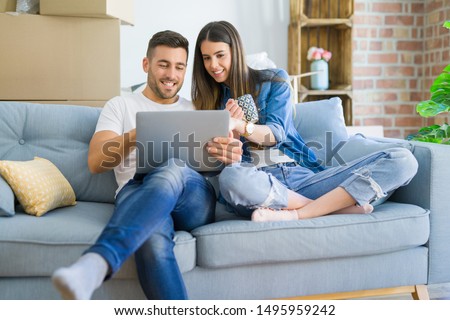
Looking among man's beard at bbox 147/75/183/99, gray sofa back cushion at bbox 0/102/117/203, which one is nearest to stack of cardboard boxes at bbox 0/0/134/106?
gray sofa back cushion at bbox 0/102/117/203

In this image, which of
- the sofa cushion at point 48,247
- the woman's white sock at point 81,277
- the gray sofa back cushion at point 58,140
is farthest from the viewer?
the gray sofa back cushion at point 58,140

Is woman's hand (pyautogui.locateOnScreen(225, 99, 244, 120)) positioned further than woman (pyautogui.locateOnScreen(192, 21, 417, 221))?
Yes

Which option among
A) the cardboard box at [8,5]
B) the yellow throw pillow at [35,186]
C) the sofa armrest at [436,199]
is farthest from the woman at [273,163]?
the cardboard box at [8,5]

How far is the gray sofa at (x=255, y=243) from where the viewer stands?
1666 mm

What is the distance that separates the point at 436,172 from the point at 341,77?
2.00 m

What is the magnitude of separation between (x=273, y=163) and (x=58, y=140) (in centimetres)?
83

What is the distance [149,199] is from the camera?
149 cm

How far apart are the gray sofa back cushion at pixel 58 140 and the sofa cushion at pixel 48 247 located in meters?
0.48

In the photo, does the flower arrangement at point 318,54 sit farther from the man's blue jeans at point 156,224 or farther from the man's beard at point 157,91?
the man's blue jeans at point 156,224

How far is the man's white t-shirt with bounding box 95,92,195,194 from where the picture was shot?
2055mm

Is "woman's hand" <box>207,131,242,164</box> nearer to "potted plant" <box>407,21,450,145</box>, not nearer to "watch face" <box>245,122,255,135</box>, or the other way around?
"watch face" <box>245,122,255,135</box>

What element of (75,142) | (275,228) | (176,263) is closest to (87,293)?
(176,263)

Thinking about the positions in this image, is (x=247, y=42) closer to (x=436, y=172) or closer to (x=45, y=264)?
(x=436, y=172)

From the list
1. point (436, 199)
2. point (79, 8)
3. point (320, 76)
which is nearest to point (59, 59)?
point (79, 8)
